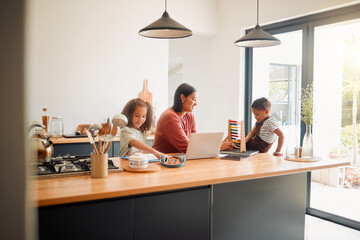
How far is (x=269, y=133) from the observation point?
3.16 meters

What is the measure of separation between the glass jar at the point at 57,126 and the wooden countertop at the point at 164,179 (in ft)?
5.55

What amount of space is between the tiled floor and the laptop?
1418 millimetres

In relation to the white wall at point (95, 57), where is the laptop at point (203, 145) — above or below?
below

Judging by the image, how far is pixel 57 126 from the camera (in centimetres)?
383

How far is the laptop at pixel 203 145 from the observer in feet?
7.99

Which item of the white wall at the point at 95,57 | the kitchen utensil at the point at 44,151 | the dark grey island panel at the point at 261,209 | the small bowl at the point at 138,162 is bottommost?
the dark grey island panel at the point at 261,209

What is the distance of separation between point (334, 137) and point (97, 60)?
9.86 feet

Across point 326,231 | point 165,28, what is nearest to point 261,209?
point 165,28

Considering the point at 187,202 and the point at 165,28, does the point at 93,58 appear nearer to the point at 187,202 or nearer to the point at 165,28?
the point at 165,28

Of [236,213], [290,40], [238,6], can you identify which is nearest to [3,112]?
[236,213]

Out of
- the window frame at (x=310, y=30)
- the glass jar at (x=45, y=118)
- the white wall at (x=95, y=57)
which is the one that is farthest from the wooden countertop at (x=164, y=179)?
the white wall at (x=95, y=57)

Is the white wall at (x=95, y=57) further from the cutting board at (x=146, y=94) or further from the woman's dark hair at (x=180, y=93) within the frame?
the woman's dark hair at (x=180, y=93)

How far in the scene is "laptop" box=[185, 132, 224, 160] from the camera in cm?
244

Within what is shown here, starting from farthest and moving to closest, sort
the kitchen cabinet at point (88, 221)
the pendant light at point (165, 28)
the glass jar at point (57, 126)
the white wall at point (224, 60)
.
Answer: the white wall at point (224, 60)
the glass jar at point (57, 126)
the pendant light at point (165, 28)
the kitchen cabinet at point (88, 221)
